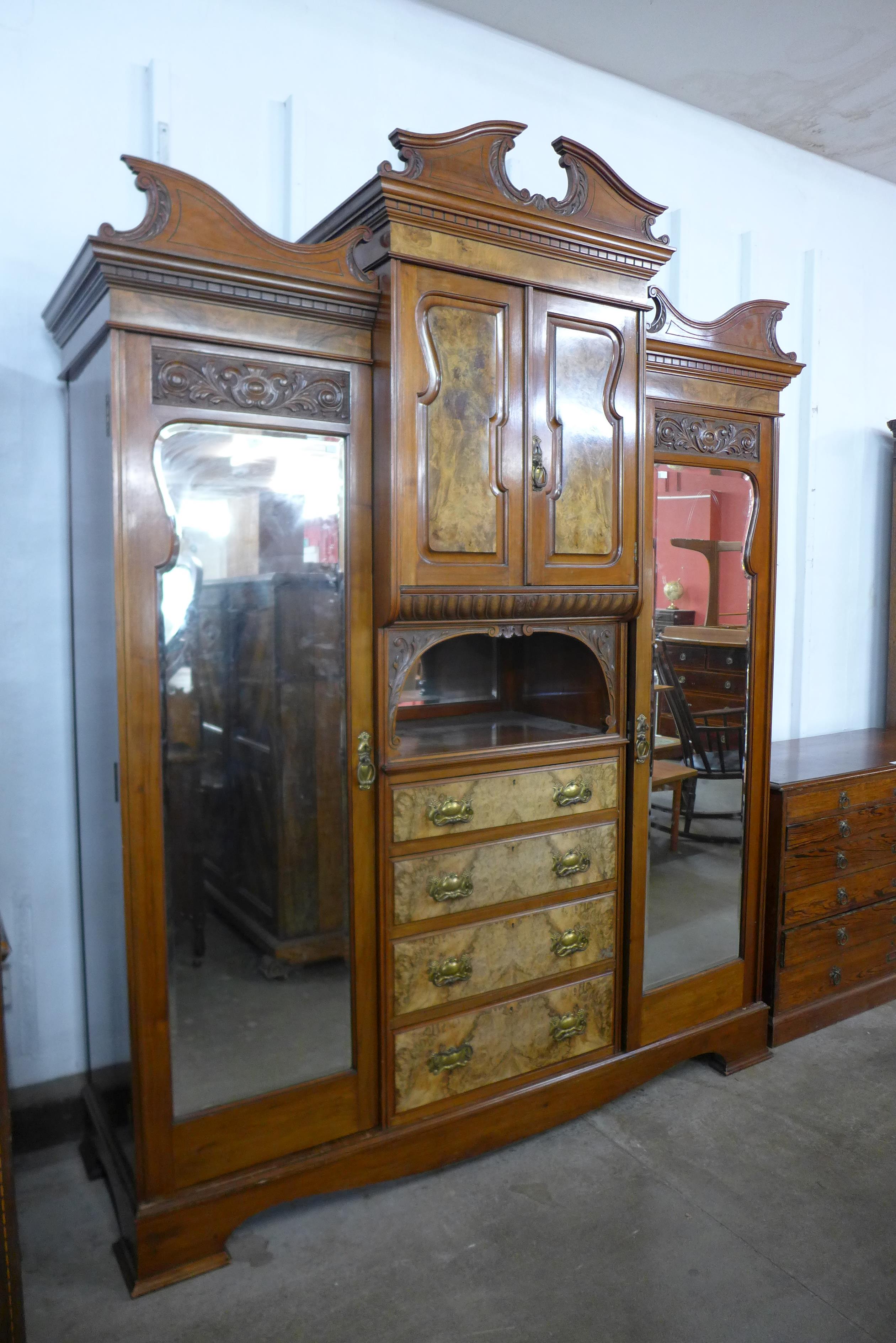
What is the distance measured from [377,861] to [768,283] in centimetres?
296

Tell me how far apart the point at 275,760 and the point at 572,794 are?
0.84 m

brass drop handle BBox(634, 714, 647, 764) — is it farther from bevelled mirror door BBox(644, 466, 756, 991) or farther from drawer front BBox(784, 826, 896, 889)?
drawer front BBox(784, 826, 896, 889)

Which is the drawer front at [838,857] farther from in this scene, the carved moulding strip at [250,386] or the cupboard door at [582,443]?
the carved moulding strip at [250,386]

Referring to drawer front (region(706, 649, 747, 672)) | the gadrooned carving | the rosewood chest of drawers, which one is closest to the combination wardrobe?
the gadrooned carving

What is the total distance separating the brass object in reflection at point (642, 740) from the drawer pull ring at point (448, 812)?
1.87 feet

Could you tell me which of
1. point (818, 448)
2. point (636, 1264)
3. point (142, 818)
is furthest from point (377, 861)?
point (818, 448)

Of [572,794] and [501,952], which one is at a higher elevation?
[572,794]

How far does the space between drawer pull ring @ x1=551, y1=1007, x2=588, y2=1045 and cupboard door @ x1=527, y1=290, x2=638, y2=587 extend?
3.89ft

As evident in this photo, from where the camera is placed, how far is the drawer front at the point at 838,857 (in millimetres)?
3051

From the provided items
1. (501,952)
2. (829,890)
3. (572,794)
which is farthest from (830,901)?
(501,952)

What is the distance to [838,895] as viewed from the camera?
10.4 feet

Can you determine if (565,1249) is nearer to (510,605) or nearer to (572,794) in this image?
(572,794)

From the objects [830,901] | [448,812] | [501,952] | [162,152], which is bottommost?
[830,901]

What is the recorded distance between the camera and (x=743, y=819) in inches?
114
